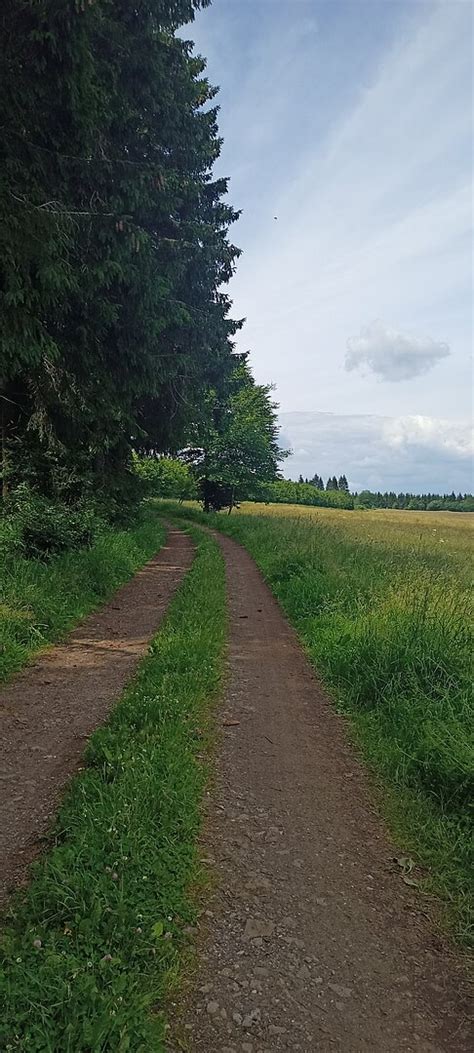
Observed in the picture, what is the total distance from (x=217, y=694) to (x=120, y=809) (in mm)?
2314

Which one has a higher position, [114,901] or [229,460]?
[229,460]

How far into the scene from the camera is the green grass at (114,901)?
1907mm

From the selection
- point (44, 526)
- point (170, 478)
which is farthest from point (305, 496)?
point (44, 526)

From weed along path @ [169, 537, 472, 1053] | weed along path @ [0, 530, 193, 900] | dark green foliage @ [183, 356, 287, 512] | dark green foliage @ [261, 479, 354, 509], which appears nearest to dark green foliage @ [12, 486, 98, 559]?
weed along path @ [0, 530, 193, 900]

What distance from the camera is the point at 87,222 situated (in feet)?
25.3

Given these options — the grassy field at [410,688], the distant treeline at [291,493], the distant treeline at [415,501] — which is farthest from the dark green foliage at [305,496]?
the grassy field at [410,688]

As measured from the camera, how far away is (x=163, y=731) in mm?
4090

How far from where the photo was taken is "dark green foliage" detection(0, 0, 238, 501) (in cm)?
610

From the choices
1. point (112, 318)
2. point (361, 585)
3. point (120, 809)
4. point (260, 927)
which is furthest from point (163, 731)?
point (112, 318)

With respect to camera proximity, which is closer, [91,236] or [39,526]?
[91,236]

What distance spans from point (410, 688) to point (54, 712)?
11.0 feet

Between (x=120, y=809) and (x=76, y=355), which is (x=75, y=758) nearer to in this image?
(x=120, y=809)

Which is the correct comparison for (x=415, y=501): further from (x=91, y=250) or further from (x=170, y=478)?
(x=91, y=250)

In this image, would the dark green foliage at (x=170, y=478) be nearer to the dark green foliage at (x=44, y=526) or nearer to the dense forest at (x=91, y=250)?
the dense forest at (x=91, y=250)
